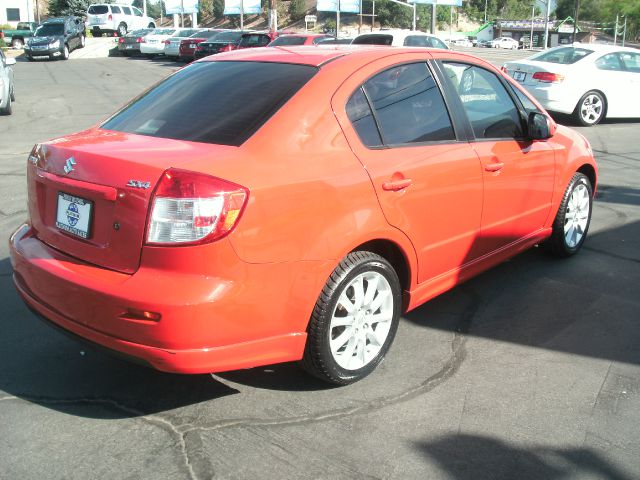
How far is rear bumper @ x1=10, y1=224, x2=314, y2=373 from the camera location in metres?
2.93

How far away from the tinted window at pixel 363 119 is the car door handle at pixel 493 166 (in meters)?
0.94

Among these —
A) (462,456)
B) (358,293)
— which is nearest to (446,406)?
(462,456)

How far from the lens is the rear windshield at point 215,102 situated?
345 centimetres

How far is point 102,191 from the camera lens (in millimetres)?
3102

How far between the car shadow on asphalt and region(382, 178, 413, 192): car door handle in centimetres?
126

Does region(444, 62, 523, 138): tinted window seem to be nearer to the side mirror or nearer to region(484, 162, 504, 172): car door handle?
the side mirror

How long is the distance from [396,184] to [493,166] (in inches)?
40.1

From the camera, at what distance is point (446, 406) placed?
347 cm

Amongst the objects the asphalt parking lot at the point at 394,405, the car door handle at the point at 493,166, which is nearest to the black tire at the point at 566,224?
the asphalt parking lot at the point at 394,405

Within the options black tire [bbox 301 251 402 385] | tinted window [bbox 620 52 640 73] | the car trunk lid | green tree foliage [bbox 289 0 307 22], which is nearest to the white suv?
tinted window [bbox 620 52 640 73]

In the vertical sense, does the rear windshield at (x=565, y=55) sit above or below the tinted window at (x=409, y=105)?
above

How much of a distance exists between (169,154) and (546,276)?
131 inches

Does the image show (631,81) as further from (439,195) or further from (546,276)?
(439,195)

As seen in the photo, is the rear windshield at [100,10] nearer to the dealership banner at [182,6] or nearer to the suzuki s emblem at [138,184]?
the dealership banner at [182,6]
